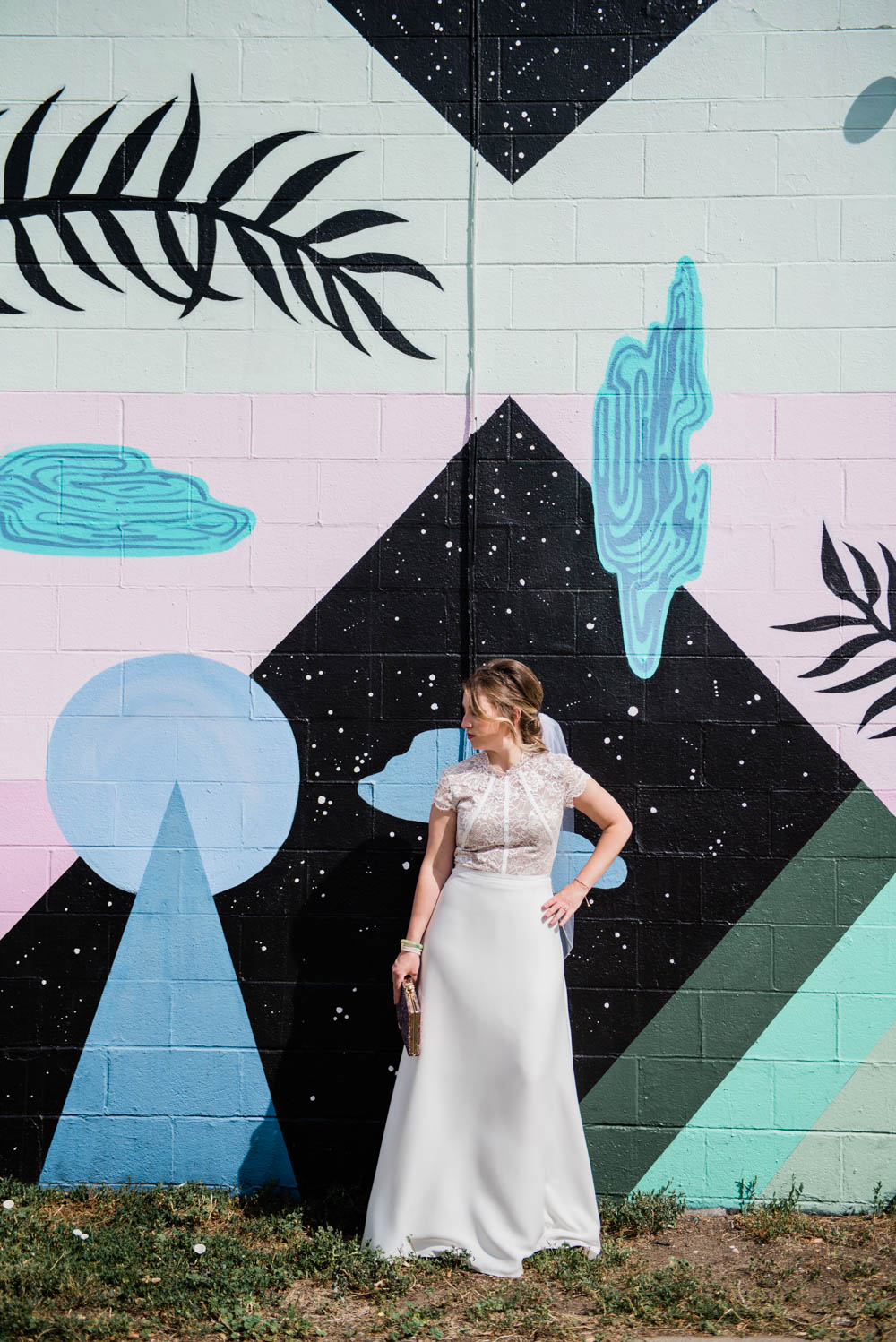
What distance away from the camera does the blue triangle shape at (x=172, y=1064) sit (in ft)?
13.7

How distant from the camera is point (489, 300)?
421 cm

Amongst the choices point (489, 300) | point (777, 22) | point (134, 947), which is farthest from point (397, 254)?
point (134, 947)

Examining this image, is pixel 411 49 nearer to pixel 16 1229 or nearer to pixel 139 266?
pixel 139 266

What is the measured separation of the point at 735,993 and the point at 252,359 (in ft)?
9.85

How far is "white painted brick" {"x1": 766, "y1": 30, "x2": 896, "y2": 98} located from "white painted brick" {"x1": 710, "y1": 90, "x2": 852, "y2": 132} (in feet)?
0.10

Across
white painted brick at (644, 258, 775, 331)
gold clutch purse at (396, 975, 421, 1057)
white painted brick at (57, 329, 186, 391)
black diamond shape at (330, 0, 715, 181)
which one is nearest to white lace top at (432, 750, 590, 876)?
gold clutch purse at (396, 975, 421, 1057)

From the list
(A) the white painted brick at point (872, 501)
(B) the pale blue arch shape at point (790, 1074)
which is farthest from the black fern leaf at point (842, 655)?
(B) the pale blue arch shape at point (790, 1074)

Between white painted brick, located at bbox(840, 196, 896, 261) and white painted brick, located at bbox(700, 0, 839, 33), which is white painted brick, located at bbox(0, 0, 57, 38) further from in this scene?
white painted brick, located at bbox(840, 196, 896, 261)

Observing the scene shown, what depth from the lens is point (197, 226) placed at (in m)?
4.25

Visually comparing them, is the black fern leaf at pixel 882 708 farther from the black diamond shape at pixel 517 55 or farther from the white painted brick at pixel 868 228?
the black diamond shape at pixel 517 55

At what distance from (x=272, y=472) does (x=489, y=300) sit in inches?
41.2

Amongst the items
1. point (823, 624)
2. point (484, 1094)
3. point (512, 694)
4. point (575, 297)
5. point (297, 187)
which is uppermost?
point (297, 187)

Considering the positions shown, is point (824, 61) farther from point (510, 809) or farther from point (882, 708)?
point (510, 809)

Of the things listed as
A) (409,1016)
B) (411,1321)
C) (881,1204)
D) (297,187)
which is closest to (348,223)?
(297,187)
